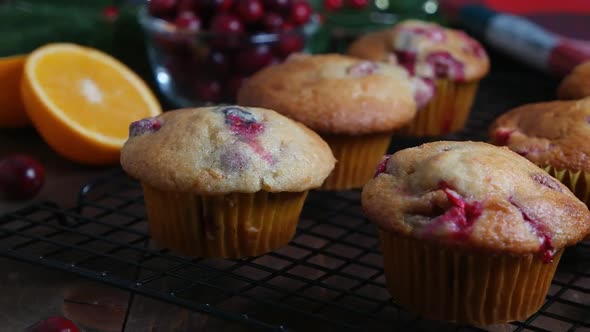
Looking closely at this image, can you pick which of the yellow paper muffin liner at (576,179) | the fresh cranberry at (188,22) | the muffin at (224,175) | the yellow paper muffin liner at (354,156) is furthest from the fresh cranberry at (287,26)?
the yellow paper muffin liner at (576,179)

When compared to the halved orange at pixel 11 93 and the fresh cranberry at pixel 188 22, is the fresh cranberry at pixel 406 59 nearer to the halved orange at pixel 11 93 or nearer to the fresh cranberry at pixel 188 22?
the fresh cranberry at pixel 188 22

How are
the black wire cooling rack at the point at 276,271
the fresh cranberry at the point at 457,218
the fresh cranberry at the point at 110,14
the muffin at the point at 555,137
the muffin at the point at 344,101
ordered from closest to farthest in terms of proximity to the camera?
the fresh cranberry at the point at 457,218, the black wire cooling rack at the point at 276,271, the muffin at the point at 555,137, the muffin at the point at 344,101, the fresh cranberry at the point at 110,14

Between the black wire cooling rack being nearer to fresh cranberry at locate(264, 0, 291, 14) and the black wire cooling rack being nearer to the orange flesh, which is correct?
the orange flesh

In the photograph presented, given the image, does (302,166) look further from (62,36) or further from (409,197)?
(62,36)

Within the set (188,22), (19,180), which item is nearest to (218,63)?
(188,22)

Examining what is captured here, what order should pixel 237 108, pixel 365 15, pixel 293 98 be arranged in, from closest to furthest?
pixel 237 108 < pixel 293 98 < pixel 365 15

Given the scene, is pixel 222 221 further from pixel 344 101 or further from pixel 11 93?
pixel 11 93

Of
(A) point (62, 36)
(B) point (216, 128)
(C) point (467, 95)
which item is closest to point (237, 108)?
(B) point (216, 128)
